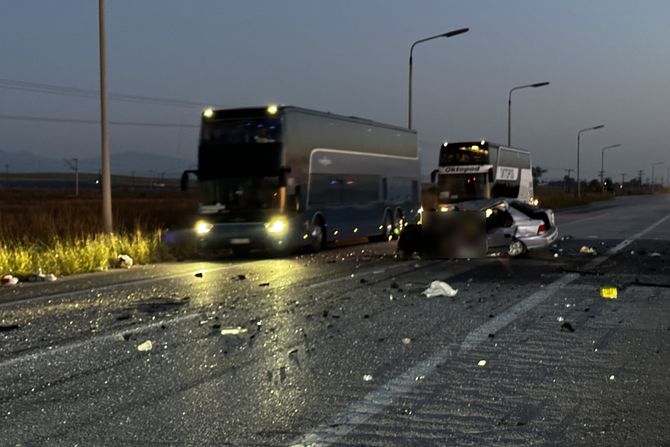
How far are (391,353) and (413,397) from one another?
5.27ft

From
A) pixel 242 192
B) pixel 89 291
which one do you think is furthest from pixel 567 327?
pixel 242 192

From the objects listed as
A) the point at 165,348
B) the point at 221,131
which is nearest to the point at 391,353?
the point at 165,348

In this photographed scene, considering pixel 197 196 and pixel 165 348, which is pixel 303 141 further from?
pixel 165 348

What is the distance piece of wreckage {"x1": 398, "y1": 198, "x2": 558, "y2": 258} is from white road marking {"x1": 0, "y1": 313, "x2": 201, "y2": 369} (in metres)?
8.46

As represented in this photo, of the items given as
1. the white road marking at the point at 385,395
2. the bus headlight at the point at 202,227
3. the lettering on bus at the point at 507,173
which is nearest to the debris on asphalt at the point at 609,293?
the white road marking at the point at 385,395

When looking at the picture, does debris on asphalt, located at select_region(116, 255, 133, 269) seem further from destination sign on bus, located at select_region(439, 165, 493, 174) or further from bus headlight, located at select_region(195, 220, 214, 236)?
destination sign on bus, located at select_region(439, 165, 493, 174)

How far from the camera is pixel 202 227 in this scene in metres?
19.1

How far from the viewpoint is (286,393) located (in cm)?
588

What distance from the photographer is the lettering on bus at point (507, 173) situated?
3841 centimetres

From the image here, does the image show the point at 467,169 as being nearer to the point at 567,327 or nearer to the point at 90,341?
the point at 567,327

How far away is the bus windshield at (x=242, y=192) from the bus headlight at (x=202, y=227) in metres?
0.57

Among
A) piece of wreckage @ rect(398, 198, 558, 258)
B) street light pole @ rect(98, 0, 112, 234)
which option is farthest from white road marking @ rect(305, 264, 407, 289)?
street light pole @ rect(98, 0, 112, 234)

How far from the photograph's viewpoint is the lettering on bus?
38.4 meters

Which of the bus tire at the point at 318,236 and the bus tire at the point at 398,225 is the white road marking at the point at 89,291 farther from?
the bus tire at the point at 398,225
